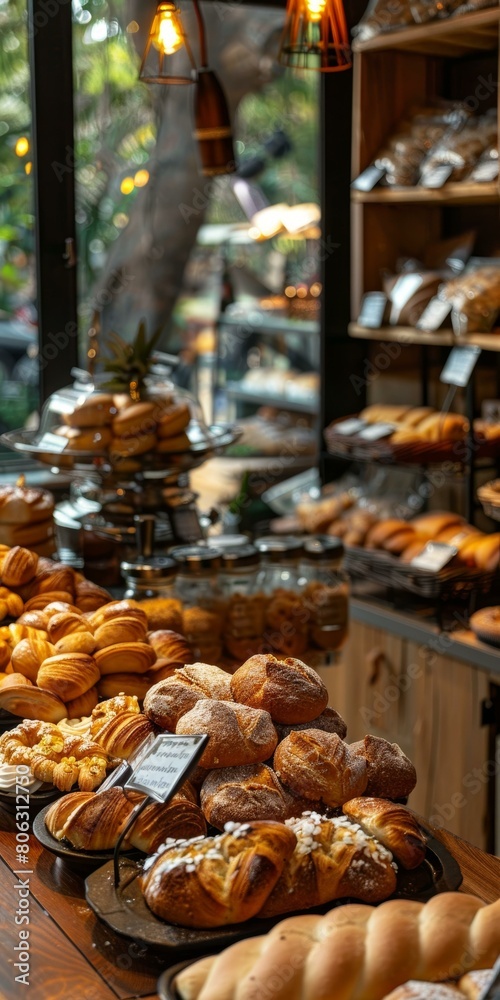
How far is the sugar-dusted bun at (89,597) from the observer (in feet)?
6.78

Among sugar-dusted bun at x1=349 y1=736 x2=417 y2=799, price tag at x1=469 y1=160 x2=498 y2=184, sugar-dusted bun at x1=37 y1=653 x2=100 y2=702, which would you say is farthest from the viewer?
A: price tag at x1=469 y1=160 x2=498 y2=184

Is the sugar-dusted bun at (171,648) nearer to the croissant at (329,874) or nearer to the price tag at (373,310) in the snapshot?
the croissant at (329,874)

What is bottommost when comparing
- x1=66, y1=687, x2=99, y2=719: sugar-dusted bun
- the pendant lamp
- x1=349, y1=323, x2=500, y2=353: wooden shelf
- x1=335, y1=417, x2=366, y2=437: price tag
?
x1=66, y1=687, x2=99, y2=719: sugar-dusted bun

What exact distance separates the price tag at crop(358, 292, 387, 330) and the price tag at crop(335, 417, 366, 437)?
11.3 inches

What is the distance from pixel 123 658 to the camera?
1718mm

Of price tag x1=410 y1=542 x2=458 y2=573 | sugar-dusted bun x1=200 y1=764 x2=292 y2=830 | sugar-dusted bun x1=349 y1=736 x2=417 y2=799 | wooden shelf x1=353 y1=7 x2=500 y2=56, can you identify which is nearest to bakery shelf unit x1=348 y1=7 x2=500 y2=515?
wooden shelf x1=353 y1=7 x2=500 y2=56

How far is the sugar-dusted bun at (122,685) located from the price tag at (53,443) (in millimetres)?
795

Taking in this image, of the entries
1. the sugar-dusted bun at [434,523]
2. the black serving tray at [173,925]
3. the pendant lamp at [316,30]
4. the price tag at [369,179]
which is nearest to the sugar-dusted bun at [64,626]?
the black serving tray at [173,925]

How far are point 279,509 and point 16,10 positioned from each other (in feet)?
5.88

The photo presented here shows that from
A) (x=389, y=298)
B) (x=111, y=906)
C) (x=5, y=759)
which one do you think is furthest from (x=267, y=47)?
(x=111, y=906)

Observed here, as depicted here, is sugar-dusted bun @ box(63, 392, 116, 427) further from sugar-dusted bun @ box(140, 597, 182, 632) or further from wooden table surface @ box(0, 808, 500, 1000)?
wooden table surface @ box(0, 808, 500, 1000)

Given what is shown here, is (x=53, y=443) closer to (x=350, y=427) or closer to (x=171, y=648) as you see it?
(x=171, y=648)

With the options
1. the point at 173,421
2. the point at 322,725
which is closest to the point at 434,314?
the point at 173,421

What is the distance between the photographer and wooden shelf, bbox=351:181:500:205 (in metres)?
2.89
